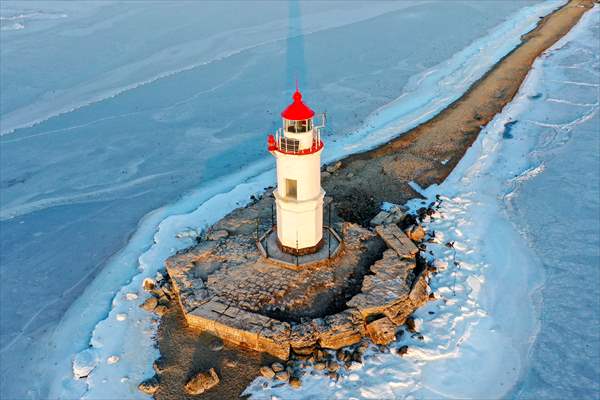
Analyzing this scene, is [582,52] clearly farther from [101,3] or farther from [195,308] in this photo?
[101,3]

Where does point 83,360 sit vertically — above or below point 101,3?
below

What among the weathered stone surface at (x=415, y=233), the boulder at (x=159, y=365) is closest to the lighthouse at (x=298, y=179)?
the weathered stone surface at (x=415, y=233)

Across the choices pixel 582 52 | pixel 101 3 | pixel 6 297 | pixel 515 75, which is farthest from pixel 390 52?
pixel 101 3

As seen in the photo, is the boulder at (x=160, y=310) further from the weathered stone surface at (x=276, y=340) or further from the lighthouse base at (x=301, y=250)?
the lighthouse base at (x=301, y=250)

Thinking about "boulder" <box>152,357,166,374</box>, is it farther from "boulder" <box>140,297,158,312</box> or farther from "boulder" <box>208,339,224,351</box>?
"boulder" <box>140,297,158,312</box>

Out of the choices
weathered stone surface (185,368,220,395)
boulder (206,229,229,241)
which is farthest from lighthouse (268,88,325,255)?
weathered stone surface (185,368,220,395)

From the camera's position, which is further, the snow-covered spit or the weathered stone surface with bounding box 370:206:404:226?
the weathered stone surface with bounding box 370:206:404:226
